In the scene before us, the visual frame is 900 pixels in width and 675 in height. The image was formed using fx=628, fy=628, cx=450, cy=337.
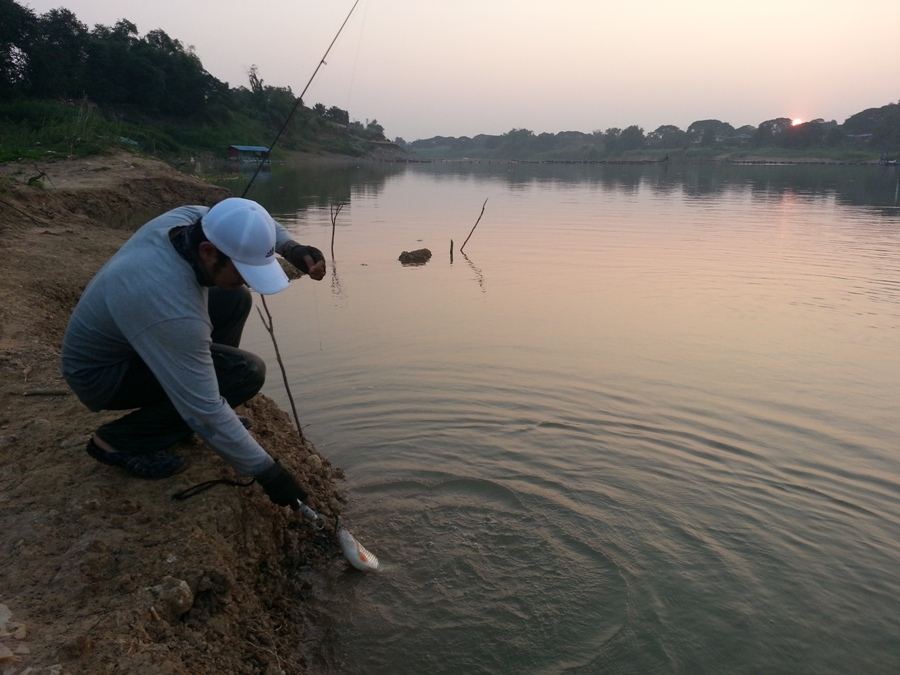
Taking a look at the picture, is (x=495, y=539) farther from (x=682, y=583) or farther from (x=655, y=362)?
(x=655, y=362)

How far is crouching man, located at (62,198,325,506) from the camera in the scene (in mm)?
2556

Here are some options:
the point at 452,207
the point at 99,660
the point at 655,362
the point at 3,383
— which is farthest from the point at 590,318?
the point at 452,207

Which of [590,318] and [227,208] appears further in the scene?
[590,318]

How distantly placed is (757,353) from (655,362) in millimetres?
1450

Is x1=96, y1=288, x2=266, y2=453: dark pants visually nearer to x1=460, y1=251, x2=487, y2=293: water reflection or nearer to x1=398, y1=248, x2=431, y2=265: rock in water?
x1=460, y1=251, x2=487, y2=293: water reflection

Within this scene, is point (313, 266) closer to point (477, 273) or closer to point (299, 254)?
point (299, 254)

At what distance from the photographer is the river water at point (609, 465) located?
133 inches

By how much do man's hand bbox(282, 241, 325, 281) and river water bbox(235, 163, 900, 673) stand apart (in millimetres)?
1741

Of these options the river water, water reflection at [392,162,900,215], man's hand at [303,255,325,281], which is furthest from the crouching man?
water reflection at [392,162,900,215]

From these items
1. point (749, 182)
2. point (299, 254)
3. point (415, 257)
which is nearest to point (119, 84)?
point (415, 257)

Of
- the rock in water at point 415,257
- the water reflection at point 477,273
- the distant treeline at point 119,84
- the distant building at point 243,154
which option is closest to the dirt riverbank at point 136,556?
the water reflection at point 477,273

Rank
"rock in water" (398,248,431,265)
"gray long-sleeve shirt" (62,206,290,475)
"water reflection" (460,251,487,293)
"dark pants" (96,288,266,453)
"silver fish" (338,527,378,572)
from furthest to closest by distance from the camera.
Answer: "rock in water" (398,248,431,265) < "water reflection" (460,251,487,293) < "silver fish" (338,527,378,572) < "dark pants" (96,288,266,453) < "gray long-sleeve shirt" (62,206,290,475)

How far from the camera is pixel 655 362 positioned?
25.3 ft

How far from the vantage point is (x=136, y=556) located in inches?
109
